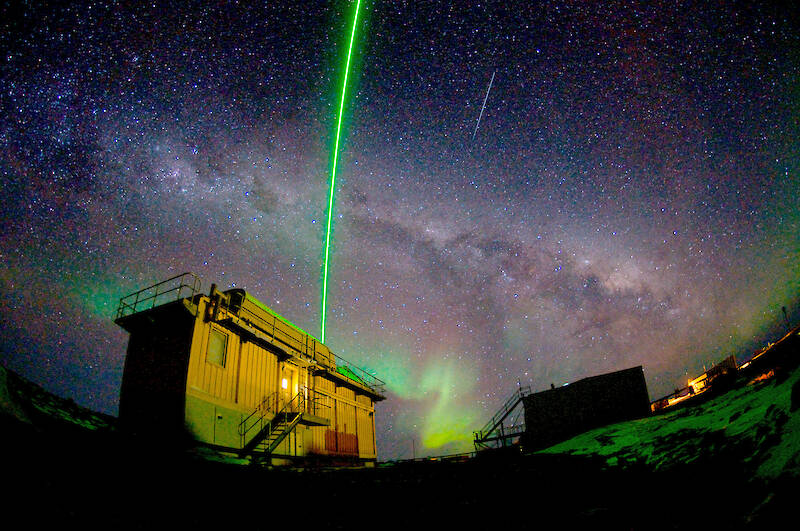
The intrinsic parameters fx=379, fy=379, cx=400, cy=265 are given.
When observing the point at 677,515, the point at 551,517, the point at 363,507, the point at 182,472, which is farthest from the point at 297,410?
the point at 677,515

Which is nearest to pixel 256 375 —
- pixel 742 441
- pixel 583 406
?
pixel 742 441

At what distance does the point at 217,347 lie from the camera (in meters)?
15.6

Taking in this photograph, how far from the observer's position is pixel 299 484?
8.05m

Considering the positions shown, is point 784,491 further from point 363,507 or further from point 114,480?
point 114,480

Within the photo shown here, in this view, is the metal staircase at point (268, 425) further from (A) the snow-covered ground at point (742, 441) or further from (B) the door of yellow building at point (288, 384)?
(A) the snow-covered ground at point (742, 441)

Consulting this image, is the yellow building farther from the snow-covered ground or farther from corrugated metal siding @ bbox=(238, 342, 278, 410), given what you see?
the snow-covered ground

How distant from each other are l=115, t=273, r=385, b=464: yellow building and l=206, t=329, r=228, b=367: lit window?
4 cm

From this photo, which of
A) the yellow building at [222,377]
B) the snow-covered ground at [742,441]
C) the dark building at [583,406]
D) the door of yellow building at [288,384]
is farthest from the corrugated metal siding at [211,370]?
the dark building at [583,406]

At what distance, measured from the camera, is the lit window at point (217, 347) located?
49.8 ft

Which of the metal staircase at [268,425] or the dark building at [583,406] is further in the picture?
the dark building at [583,406]

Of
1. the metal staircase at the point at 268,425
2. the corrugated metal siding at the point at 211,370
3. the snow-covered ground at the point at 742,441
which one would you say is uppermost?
the corrugated metal siding at the point at 211,370

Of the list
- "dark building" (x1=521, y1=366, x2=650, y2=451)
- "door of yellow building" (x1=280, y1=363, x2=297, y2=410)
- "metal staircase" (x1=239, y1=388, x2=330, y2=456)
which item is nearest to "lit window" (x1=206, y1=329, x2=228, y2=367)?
"metal staircase" (x1=239, y1=388, x2=330, y2=456)

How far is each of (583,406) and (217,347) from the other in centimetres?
2298

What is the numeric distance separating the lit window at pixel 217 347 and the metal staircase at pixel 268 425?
9.24 feet
